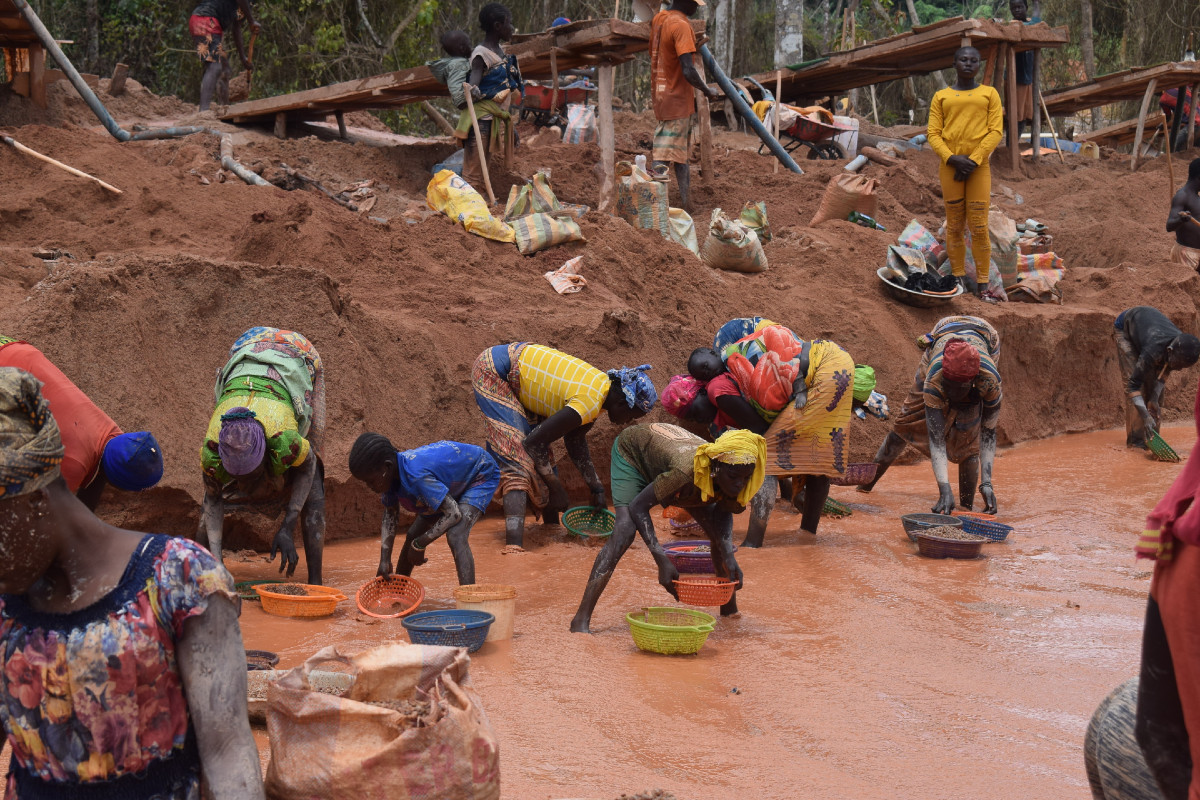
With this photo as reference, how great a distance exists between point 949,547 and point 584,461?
2296 millimetres

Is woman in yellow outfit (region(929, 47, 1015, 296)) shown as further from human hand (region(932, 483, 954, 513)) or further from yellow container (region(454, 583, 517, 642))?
yellow container (region(454, 583, 517, 642))

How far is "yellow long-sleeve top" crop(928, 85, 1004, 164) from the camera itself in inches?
403

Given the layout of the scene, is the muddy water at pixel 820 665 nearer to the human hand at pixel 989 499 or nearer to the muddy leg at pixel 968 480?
the human hand at pixel 989 499

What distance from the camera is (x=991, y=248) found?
11555 millimetres

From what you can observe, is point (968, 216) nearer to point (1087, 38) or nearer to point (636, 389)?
point (636, 389)

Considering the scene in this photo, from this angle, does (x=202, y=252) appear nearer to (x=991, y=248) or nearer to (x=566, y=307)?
(x=566, y=307)

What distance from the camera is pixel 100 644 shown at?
1840mm

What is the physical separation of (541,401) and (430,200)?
379 cm

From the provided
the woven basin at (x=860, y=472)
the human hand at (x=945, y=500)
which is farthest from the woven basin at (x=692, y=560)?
the woven basin at (x=860, y=472)

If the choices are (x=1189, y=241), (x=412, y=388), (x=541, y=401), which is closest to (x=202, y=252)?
(x=412, y=388)

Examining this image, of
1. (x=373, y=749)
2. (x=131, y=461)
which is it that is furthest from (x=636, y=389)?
(x=373, y=749)

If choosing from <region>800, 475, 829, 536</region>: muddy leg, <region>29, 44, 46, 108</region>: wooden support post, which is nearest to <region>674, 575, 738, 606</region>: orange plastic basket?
<region>800, 475, 829, 536</region>: muddy leg

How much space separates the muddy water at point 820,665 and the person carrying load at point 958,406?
0.45m

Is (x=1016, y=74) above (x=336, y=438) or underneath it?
above
